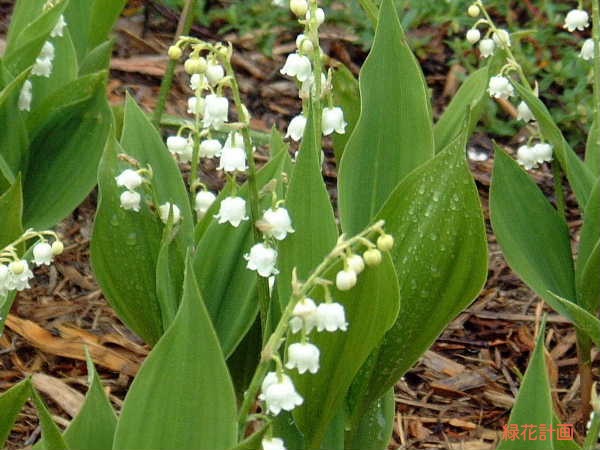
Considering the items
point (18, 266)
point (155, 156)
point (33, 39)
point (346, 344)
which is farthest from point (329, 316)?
point (33, 39)

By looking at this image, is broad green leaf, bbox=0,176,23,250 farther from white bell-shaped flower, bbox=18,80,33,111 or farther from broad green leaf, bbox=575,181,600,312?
broad green leaf, bbox=575,181,600,312

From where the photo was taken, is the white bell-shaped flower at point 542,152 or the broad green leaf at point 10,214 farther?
the white bell-shaped flower at point 542,152

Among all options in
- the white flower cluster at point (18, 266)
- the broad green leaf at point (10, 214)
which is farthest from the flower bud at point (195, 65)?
the broad green leaf at point (10, 214)

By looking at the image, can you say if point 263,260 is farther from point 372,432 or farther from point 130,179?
point 372,432

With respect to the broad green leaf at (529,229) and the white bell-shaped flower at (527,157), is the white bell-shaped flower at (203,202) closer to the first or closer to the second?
the broad green leaf at (529,229)

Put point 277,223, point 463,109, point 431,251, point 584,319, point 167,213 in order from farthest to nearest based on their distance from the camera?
point 463,109 < point 584,319 < point 167,213 < point 431,251 < point 277,223
